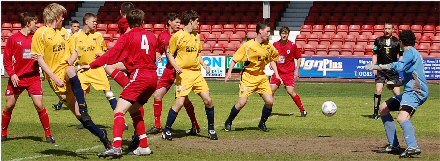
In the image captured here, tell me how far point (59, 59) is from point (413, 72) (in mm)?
5572

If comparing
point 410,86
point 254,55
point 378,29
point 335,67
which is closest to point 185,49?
point 254,55

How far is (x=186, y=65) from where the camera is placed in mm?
14484

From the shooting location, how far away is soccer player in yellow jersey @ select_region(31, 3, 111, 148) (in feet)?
40.7

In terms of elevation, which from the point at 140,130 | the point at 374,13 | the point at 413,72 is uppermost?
the point at 374,13

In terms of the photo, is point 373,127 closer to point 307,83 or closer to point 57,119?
point 57,119

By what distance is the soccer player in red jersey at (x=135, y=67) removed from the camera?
11828mm

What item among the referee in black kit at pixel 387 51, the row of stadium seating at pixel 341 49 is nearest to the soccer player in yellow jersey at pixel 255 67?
the referee in black kit at pixel 387 51

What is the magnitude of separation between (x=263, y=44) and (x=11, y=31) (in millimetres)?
28215

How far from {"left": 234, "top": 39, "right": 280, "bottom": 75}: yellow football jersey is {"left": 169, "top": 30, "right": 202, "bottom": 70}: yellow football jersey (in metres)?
1.51

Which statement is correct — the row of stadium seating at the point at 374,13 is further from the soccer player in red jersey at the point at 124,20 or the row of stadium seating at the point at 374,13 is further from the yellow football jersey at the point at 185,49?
the soccer player in red jersey at the point at 124,20

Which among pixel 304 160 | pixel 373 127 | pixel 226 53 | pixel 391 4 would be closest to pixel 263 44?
pixel 373 127

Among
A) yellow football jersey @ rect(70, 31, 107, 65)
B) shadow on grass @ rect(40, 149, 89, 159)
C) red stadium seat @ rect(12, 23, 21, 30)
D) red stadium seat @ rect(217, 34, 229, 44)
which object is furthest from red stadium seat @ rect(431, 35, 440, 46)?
shadow on grass @ rect(40, 149, 89, 159)

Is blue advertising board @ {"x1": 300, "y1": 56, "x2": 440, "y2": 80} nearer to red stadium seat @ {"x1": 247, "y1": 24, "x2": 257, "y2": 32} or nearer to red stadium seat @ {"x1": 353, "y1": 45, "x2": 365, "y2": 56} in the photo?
red stadium seat @ {"x1": 353, "y1": 45, "x2": 365, "y2": 56}

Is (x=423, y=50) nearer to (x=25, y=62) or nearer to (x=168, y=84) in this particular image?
(x=168, y=84)
